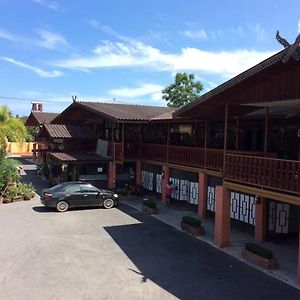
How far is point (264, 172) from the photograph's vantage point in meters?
13.3

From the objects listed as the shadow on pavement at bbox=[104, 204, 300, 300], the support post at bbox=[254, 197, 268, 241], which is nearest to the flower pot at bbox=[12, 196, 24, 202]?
the shadow on pavement at bbox=[104, 204, 300, 300]

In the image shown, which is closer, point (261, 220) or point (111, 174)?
point (261, 220)

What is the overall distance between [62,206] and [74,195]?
0.82m

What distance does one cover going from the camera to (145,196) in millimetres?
27422

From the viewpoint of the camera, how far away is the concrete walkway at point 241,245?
1285 centimetres

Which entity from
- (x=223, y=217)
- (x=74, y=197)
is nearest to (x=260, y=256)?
(x=223, y=217)

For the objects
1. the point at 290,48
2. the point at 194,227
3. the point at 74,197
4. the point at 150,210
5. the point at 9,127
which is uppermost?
the point at 290,48

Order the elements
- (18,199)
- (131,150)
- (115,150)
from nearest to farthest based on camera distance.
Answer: (18,199)
(115,150)
(131,150)

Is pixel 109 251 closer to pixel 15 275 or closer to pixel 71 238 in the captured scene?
pixel 71 238

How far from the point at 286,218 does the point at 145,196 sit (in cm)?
1179

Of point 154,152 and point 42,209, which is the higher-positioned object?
point 154,152

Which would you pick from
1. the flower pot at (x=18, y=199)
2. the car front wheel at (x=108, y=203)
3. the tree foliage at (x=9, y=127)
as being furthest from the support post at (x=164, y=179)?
the tree foliage at (x=9, y=127)

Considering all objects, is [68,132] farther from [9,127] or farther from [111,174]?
[111,174]

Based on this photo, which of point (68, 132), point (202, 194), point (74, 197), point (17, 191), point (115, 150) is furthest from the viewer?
point (68, 132)
